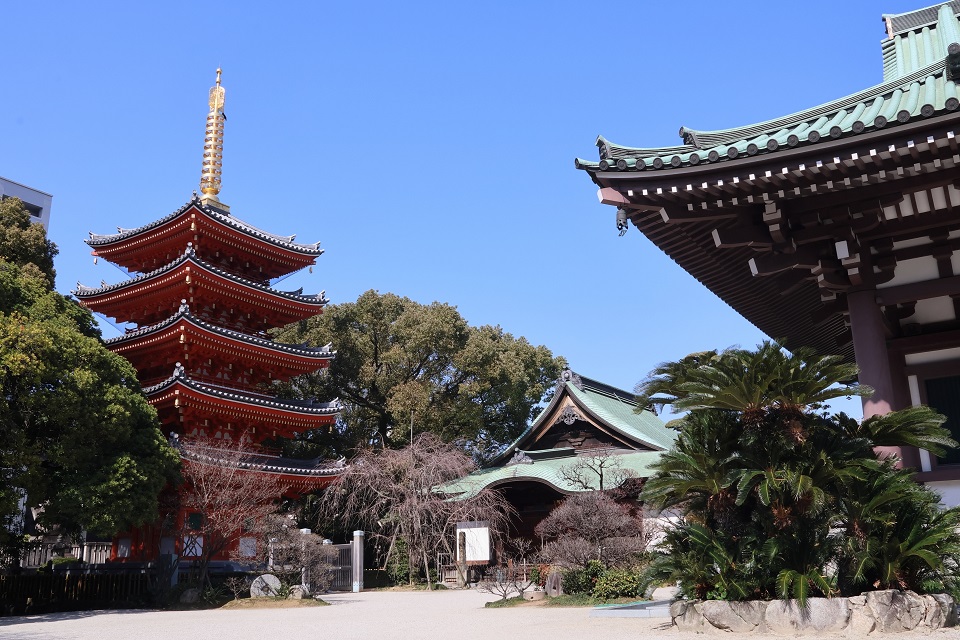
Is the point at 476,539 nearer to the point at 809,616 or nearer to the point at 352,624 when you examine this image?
the point at 352,624

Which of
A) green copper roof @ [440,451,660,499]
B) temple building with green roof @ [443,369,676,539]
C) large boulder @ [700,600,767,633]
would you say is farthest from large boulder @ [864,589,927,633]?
temple building with green roof @ [443,369,676,539]

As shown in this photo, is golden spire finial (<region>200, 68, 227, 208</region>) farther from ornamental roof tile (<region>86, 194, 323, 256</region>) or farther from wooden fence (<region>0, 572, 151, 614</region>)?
wooden fence (<region>0, 572, 151, 614</region>)

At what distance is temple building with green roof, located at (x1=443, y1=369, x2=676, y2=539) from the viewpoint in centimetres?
2736

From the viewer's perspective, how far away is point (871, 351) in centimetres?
739

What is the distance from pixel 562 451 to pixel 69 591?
16.7m

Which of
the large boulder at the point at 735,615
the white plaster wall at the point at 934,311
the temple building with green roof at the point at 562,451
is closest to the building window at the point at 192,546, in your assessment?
the temple building with green roof at the point at 562,451

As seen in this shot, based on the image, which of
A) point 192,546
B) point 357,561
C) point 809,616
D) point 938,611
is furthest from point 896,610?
point 357,561

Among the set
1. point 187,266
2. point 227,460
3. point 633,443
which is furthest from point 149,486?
point 633,443

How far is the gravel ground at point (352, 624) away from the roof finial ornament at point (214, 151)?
658 inches

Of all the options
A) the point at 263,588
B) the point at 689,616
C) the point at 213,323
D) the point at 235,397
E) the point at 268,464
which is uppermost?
the point at 213,323

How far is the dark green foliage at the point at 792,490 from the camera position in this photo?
730 centimetres

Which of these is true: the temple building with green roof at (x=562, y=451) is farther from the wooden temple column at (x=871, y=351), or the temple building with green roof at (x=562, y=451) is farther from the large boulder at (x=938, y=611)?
the wooden temple column at (x=871, y=351)

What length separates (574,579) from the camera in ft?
57.7

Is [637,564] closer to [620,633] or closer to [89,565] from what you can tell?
[620,633]
